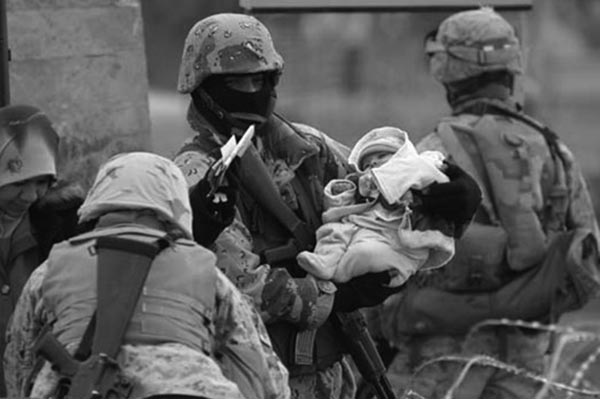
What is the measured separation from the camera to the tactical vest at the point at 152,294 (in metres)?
6.21

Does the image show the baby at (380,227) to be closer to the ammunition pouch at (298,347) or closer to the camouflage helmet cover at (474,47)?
the ammunition pouch at (298,347)

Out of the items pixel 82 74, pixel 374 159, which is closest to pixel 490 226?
pixel 82 74

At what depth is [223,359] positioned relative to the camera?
6.53 m

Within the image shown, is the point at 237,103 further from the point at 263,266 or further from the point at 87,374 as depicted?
the point at 87,374

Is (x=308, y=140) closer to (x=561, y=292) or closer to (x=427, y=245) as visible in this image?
(x=427, y=245)

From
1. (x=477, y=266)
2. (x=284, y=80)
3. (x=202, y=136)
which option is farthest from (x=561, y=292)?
(x=202, y=136)

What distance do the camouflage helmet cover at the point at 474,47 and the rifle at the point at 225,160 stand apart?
3.28 metres

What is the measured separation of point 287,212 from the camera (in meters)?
7.72

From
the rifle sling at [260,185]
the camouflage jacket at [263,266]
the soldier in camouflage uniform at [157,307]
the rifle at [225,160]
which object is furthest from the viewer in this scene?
the rifle sling at [260,185]

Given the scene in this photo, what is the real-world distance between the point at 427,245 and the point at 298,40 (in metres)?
4.21

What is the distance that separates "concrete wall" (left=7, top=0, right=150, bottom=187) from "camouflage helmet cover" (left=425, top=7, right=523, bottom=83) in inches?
63.7

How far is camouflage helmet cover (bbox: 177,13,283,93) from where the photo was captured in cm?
775

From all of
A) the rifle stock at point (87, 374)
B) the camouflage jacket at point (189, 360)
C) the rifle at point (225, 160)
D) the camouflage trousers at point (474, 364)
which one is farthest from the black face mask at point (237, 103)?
the camouflage trousers at point (474, 364)

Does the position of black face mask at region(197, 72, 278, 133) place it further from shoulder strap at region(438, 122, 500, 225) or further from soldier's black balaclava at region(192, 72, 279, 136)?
shoulder strap at region(438, 122, 500, 225)
